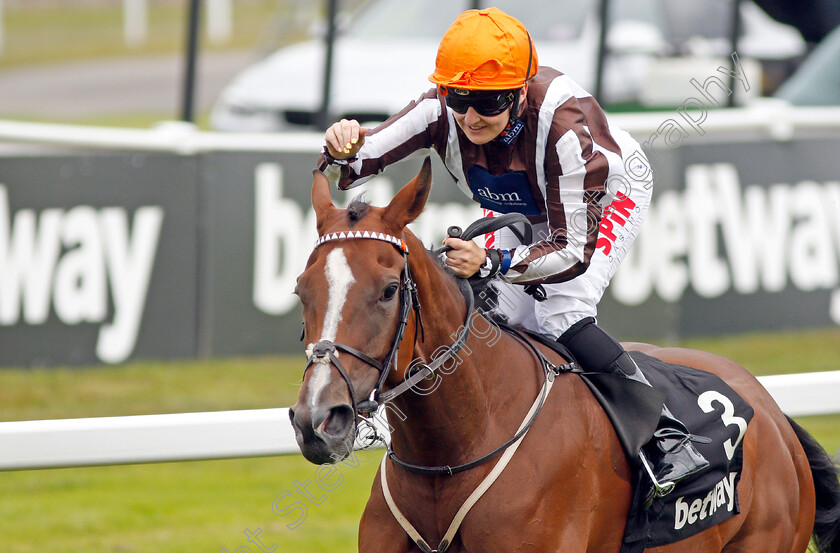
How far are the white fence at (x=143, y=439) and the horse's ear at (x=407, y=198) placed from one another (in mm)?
1481

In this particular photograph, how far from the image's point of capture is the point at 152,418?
12.7 ft

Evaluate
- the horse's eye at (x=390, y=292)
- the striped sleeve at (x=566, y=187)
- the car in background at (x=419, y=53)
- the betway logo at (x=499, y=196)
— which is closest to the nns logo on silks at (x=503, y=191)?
the betway logo at (x=499, y=196)

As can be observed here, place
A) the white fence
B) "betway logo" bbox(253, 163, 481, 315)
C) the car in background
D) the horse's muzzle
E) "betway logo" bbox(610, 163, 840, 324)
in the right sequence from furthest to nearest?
the car in background
"betway logo" bbox(610, 163, 840, 324)
"betway logo" bbox(253, 163, 481, 315)
the white fence
the horse's muzzle

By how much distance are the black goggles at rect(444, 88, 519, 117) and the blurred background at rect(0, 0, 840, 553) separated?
2.50 meters

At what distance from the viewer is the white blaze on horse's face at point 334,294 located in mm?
2459

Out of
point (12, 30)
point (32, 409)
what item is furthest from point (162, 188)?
point (12, 30)

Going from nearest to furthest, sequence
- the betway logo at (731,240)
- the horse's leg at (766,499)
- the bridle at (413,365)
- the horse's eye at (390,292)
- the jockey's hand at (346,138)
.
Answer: the bridle at (413,365), the horse's eye at (390,292), the jockey's hand at (346,138), the horse's leg at (766,499), the betway logo at (731,240)

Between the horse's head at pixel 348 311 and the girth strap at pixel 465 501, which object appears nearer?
the horse's head at pixel 348 311

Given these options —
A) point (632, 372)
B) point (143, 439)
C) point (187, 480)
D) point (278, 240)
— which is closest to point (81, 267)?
point (278, 240)

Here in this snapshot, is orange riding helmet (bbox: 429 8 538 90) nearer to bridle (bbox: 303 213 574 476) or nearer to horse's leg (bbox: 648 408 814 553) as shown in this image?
bridle (bbox: 303 213 574 476)

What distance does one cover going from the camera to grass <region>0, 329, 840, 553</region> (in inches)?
197

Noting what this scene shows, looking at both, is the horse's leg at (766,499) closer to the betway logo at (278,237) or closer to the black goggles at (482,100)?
the black goggles at (482,100)

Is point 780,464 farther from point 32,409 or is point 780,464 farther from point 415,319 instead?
point 32,409

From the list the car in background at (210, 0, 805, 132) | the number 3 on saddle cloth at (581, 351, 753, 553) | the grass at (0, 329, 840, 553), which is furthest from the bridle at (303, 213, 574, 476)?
the car in background at (210, 0, 805, 132)
